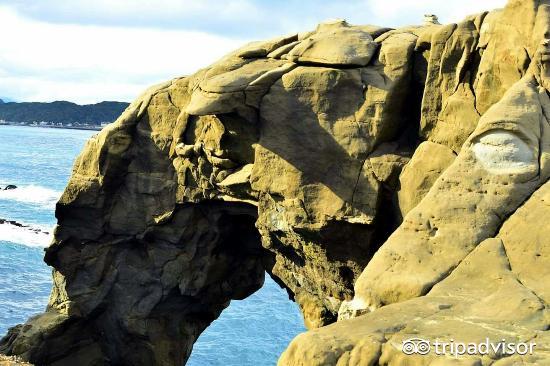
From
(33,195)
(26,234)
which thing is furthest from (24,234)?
(33,195)

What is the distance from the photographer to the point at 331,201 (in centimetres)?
1706

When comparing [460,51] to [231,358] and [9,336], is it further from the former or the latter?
[231,358]

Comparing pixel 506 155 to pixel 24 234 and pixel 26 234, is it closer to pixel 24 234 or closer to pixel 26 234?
pixel 26 234

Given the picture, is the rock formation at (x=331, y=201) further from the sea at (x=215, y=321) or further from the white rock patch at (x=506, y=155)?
the sea at (x=215, y=321)

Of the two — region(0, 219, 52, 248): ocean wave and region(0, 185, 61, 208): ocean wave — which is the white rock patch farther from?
region(0, 185, 61, 208): ocean wave

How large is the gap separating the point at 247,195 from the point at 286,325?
21.4 meters

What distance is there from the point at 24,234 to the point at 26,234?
6.3 inches

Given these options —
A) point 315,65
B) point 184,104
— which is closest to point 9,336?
point 184,104

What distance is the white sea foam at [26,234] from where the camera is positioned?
168 ft

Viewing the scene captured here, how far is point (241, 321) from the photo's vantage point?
130 ft

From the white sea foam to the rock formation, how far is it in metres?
29.8

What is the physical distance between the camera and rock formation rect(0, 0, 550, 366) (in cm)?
1072

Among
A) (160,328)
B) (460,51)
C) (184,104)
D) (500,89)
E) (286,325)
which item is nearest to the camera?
(500,89)

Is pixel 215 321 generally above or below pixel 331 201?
below
